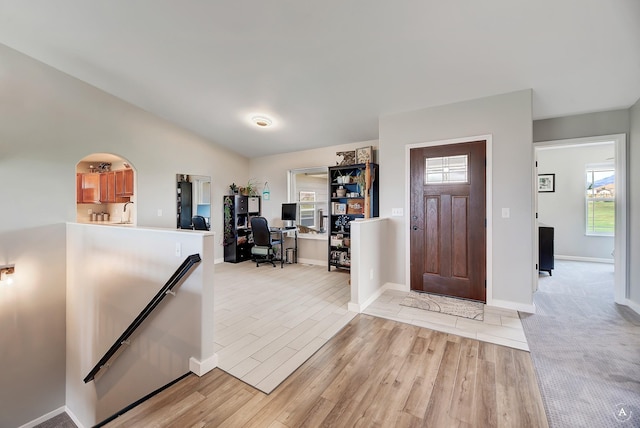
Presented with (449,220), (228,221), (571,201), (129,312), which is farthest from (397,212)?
(571,201)

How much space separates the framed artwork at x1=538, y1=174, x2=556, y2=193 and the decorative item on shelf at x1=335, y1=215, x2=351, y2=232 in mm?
4584

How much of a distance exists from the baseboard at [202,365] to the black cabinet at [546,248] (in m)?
5.41

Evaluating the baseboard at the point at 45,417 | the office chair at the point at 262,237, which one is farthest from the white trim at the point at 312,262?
the baseboard at the point at 45,417

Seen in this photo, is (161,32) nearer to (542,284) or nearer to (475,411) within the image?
(475,411)

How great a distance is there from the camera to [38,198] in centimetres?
358

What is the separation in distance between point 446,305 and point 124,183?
5.98 meters

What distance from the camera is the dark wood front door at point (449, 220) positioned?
3445 millimetres

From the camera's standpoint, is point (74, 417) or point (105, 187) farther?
point (105, 187)

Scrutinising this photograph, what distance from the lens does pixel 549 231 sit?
15.6 ft

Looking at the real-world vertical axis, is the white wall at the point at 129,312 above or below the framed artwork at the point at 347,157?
below

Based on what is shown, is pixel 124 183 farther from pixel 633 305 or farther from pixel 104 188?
pixel 633 305

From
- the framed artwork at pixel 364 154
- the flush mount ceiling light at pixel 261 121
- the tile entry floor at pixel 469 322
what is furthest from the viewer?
the framed artwork at pixel 364 154

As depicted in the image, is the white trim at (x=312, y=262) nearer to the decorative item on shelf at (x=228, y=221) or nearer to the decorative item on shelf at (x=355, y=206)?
the decorative item on shelf at (x=355, y=206)

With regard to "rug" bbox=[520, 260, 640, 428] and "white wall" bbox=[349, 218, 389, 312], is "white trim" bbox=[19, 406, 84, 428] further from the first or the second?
"rug" bbox=[520, 260, 640, 428]
